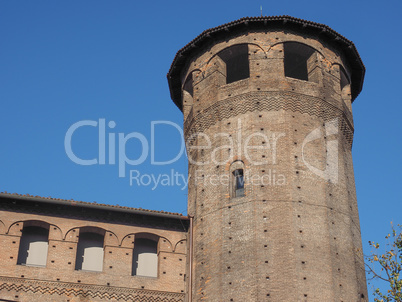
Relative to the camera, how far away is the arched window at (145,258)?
797 inches

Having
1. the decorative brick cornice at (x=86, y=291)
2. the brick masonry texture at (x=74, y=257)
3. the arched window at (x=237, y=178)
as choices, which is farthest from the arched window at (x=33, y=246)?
the arched window at (x=237, y=178)

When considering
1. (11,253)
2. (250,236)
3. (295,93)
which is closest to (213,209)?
(250,236)

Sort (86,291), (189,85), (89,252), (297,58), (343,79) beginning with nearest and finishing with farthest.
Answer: (86,291) → (89,252) → (343,79) → (297,58) → (189,85)

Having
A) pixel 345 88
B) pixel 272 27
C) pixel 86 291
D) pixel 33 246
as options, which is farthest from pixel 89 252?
pixel 345 88

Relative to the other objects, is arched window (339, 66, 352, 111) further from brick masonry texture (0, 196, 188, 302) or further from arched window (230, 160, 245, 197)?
brick masonry texture (0, 196, 188, 302)

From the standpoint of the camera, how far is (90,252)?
20219 millimetres

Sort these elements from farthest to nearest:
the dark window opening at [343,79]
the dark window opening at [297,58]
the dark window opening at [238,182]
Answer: the dark window opening at [343,79] → the dark window opening at [297,58] → the dark window opening at [238,182]

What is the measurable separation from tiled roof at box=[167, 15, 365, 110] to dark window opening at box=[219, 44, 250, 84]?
57 cm

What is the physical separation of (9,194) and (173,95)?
26.5 feet

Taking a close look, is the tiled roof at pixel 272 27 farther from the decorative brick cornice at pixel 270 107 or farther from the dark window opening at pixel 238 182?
the dark window opening at pixel 238 182

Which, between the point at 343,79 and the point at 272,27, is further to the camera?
the point at 343,79

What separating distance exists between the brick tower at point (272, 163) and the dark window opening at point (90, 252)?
9.69ft

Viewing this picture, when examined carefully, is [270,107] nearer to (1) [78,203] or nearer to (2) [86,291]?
(1) [78,203]

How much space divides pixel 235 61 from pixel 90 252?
28.1ft
